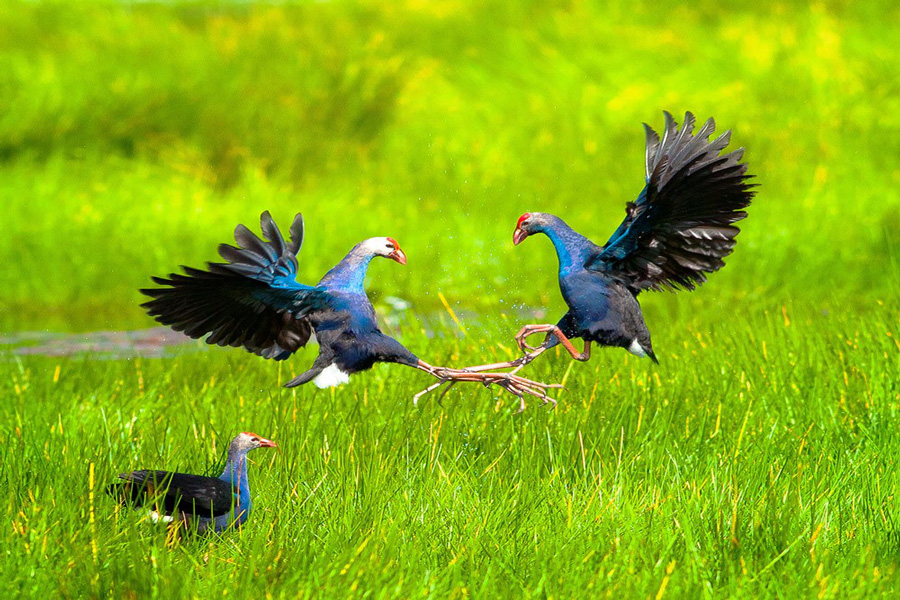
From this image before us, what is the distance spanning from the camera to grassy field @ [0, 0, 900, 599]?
4.04 m

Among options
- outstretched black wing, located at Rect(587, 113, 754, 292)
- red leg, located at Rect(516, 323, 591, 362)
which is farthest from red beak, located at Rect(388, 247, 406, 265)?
outstretched black wing, located at Rect(587, 113, 754, 292)

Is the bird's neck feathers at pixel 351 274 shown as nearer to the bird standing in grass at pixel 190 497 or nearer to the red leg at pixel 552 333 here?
the red leg at pixel 552 333

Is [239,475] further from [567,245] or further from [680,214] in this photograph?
[680,214]

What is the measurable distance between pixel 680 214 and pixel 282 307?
48.0 inches

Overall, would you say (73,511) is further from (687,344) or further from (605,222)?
(605,222)

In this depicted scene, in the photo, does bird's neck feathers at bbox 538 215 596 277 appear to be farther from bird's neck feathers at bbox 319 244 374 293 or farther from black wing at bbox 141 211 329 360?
black wing at bbox 141 211 329 360

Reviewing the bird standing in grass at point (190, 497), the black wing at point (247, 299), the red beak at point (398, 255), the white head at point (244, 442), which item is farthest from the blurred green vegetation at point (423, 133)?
the red beak at point (398, 255)

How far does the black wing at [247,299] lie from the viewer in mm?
3586

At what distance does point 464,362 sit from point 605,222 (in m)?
6.28

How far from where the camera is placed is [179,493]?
4051 millimetres

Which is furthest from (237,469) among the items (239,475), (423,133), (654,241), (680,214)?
(423,133)

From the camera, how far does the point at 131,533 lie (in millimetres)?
3822

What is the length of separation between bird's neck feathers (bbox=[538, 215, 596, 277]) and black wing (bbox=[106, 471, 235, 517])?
1.33m

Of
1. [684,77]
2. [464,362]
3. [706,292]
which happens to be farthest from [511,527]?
[684,77]
